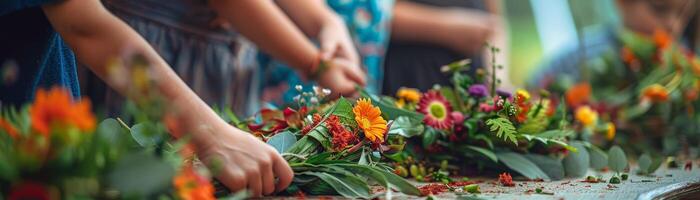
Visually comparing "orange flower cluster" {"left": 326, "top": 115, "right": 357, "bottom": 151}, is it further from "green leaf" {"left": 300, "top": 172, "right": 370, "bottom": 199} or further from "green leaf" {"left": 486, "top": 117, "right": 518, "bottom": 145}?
"green leaf" {"left": 486, "top": 117, "right": 518, "bottom": 145}

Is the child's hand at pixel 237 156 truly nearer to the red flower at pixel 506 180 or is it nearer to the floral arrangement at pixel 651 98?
the red flower at pixel 506 180

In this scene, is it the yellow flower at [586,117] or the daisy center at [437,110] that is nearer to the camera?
the daisy center at [437,110]

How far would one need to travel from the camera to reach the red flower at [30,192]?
575 millimetres

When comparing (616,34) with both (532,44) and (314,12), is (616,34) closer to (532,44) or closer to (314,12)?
(314,12)

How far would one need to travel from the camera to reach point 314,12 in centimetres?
161

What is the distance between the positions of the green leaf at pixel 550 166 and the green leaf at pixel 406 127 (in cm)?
19

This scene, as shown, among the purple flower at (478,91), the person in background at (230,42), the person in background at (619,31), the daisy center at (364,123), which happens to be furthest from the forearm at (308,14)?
the person in background at (619,31)

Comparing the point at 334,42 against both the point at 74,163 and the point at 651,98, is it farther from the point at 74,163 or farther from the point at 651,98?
the point at 74,163

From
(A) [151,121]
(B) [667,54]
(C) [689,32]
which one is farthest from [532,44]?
(A) [151,121]

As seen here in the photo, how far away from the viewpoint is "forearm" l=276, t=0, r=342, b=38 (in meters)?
1.61

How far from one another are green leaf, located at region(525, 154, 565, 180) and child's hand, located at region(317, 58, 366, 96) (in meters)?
0.35

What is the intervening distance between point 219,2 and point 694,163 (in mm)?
918

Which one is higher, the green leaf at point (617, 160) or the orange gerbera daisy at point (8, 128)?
the orange gerbera daisy at point (8, 128)

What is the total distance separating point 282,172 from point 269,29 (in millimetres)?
589
